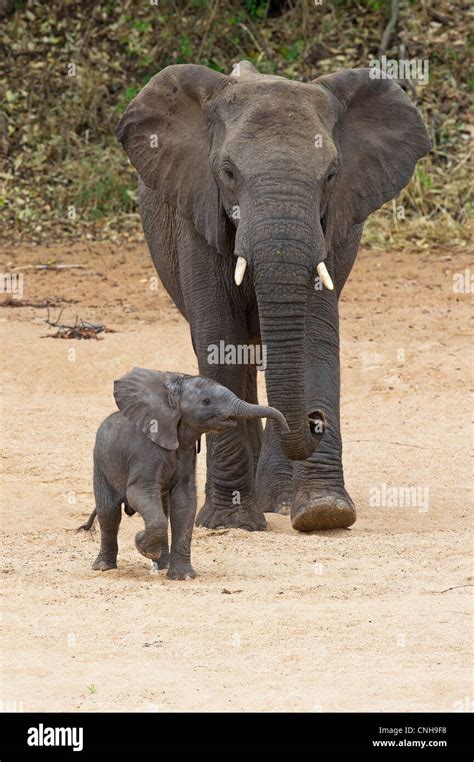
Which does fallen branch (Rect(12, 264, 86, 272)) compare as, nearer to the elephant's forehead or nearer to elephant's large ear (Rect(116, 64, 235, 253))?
elephant's large ear (Rect(116, 64, 235, 253))

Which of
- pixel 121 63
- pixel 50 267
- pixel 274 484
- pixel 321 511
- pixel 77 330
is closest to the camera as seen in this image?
pixel 321 511

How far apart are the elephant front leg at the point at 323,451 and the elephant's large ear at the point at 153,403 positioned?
1.58 metres

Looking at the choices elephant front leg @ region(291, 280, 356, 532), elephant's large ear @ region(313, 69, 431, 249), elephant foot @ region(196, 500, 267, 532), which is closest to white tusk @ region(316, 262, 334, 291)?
elephant's large ear @ region(313, 69, 431, 249)

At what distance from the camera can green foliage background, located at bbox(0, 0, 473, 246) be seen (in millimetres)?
20219

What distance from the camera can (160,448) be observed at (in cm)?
747

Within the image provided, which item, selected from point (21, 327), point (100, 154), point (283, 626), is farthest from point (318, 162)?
point (100, 154)

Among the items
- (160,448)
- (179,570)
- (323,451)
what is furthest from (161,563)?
(323,451)

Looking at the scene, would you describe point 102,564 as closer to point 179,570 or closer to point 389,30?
point 179,570

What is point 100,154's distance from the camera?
20.7m

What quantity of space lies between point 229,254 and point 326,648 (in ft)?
10.4

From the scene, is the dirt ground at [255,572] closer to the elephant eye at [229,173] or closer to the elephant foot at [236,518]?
the elephant foot at [236,518]

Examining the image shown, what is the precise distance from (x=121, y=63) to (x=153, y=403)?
15.0 metres

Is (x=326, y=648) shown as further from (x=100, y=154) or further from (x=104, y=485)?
(x=100, y=154)

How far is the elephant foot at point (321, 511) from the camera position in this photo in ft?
29.0
